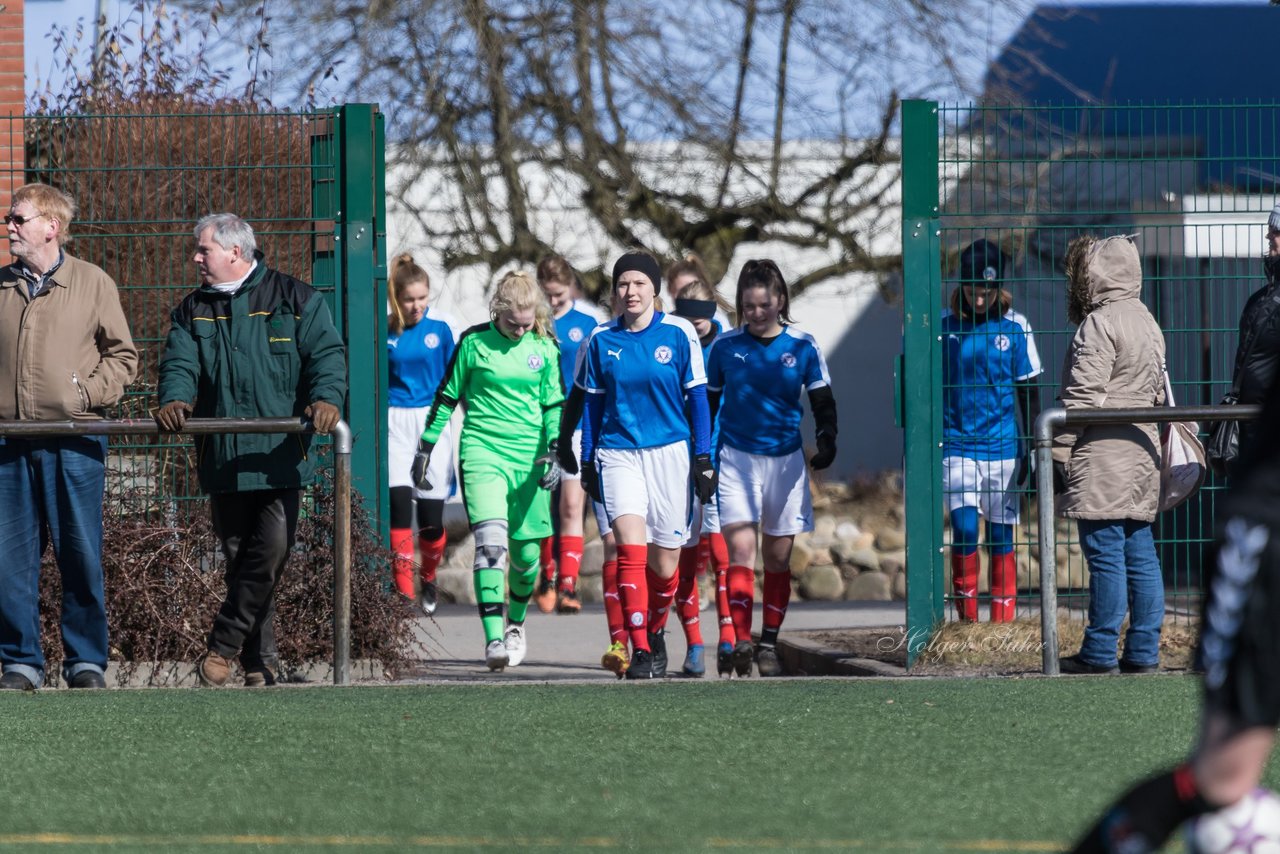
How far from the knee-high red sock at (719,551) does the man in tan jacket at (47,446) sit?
11.4 ft

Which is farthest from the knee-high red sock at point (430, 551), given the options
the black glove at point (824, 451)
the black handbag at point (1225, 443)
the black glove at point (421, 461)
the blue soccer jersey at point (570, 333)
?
the black handbag at point (1225, 443)

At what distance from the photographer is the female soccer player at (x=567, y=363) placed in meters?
11.1

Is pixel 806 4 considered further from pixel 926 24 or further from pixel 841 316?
pixel 841 316

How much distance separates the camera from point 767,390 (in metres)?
8.49

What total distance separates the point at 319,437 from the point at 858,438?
41.5 feet

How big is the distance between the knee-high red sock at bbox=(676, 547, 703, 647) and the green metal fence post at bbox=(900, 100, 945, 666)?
3.37ft

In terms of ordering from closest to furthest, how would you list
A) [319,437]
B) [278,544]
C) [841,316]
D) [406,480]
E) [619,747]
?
[619,747] < [278,544] < [319,437] < [406,480] < [841,316]

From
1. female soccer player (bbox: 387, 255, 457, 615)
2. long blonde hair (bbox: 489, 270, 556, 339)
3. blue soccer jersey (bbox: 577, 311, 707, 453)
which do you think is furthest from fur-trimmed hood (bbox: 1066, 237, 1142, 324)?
female soccer player (bbox: 387, 255, 457, 615)

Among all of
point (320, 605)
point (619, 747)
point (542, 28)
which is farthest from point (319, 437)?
point (542, 28)

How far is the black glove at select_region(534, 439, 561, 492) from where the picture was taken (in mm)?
8906

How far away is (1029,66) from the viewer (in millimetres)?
18016

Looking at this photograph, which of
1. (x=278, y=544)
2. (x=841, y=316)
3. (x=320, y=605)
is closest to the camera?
(x=278, y=544)

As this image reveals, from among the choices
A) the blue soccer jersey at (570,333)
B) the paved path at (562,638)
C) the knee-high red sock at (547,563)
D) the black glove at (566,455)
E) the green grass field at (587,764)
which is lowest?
the paved path at (562,638)

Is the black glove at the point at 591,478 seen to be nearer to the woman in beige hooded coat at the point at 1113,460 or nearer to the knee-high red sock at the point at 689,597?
the knee-high red sock at the point at 689,597
